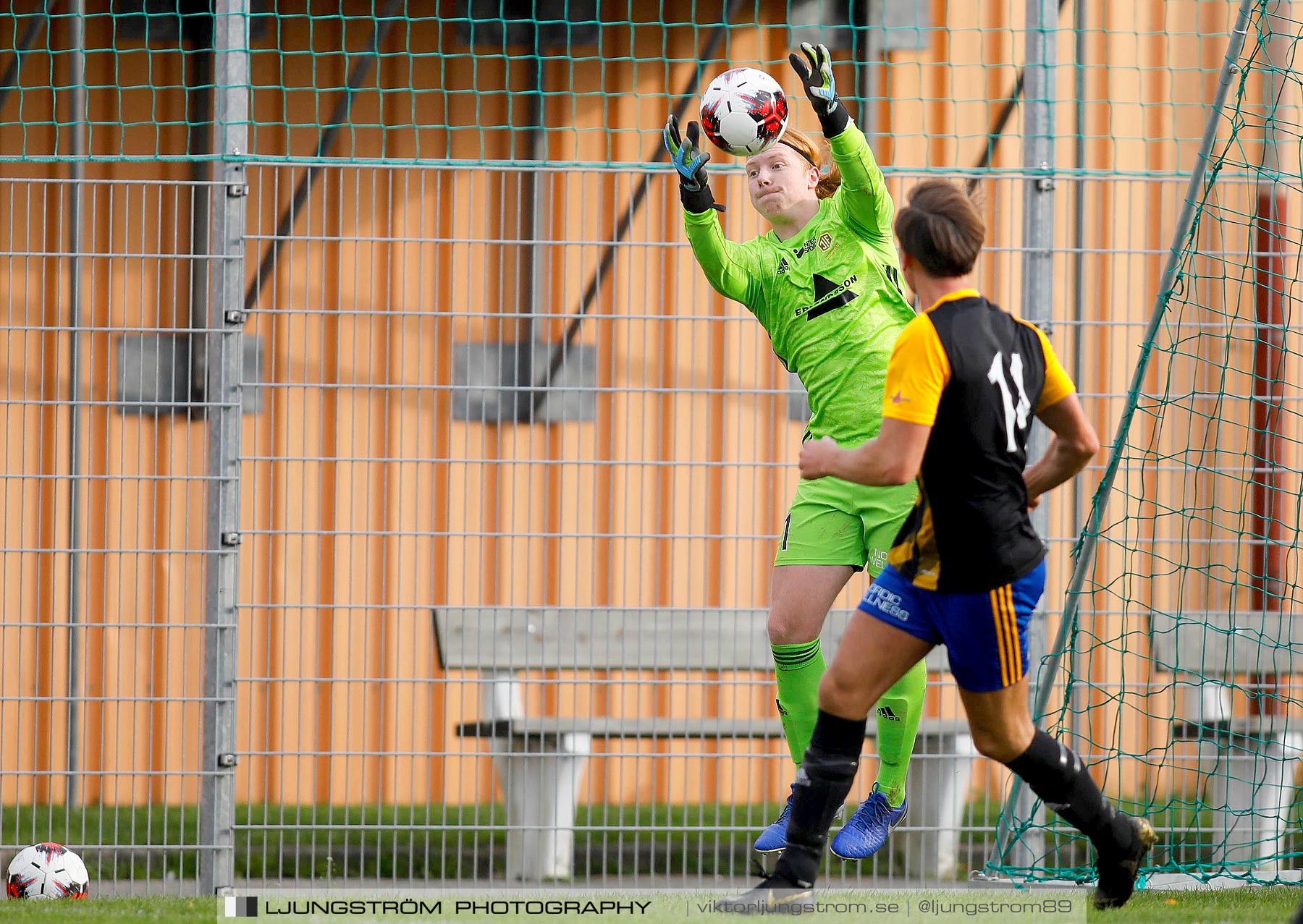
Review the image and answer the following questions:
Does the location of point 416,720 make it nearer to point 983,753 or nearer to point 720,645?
point 720,645

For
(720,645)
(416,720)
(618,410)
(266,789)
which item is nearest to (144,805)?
(266,789)

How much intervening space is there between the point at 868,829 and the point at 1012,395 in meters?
1.31

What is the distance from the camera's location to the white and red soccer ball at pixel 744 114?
384 cm

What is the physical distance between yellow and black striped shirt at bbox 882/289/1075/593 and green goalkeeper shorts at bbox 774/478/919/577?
0.62m

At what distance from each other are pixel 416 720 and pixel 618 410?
1721 mm

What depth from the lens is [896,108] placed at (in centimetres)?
704

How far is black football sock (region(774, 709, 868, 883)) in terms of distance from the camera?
312 cm

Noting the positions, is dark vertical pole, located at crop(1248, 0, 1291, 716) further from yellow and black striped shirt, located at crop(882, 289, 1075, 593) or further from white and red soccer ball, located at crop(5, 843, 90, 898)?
white and red soccer ball, located at crop(5, 843, 90, 898)

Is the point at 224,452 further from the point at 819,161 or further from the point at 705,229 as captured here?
the point at 819,161

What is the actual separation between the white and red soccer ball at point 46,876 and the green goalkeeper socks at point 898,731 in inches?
98.2

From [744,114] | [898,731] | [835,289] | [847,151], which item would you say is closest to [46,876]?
[898,731]

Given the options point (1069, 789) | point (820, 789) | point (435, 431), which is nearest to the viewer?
point (820, 789)

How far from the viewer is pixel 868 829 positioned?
12.0 feet

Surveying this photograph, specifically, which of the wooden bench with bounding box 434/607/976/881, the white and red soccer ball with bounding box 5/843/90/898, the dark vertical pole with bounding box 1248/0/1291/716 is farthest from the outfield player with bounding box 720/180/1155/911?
the dark vertical pole with bounding box 1248/0/1291/716
